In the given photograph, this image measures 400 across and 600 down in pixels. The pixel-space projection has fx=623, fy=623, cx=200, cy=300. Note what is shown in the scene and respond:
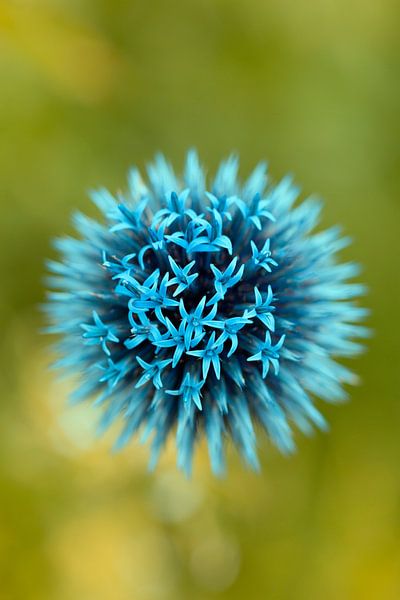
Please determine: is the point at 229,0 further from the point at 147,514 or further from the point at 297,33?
the point at 147,514

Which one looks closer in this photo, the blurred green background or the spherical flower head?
the spherical flower head

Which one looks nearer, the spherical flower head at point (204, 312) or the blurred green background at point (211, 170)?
the spherical flower head at point (204, 312)

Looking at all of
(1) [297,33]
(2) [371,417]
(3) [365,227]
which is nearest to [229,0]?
(1) [297,33]

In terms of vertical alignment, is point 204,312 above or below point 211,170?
below

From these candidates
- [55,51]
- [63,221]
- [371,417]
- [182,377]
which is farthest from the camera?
[371,417]
